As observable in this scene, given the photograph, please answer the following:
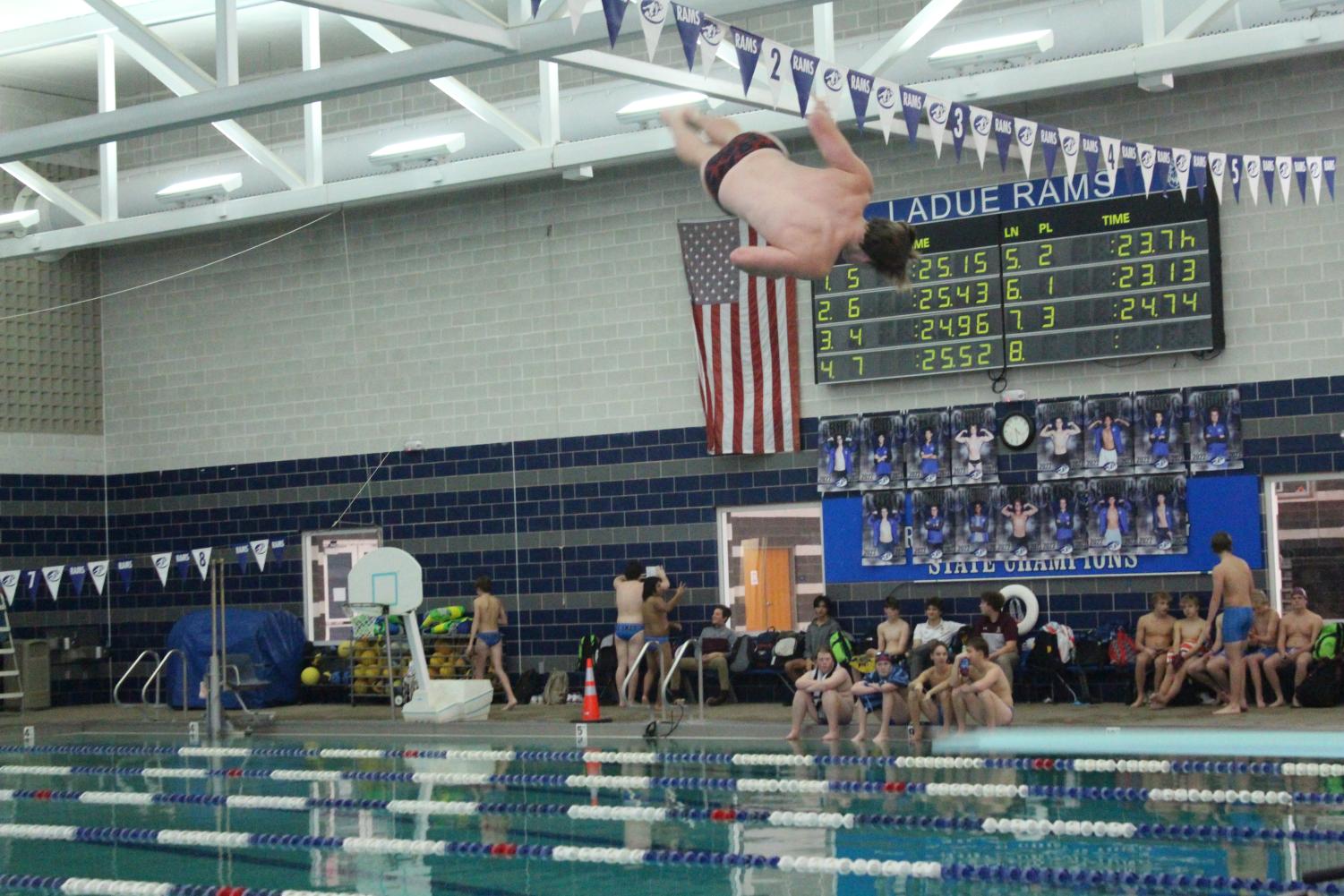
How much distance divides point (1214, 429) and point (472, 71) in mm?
7479

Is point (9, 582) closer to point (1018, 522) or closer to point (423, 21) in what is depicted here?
point (1018, 522)

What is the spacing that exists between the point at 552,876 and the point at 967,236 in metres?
8.83

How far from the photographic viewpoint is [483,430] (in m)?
19.4

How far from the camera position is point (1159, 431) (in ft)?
51.3

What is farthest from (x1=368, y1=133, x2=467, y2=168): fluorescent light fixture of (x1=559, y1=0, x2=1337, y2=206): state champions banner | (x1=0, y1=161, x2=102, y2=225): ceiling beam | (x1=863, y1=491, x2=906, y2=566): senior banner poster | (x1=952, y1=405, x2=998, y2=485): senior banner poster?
(x1=952, y1=405, x2=998, y2=485): senior banner poster

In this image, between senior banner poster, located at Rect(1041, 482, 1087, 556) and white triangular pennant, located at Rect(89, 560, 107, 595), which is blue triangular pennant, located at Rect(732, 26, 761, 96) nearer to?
senior banner poster, located at Rect(1041, 482, 1087, 556)

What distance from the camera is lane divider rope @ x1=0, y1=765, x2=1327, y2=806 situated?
10883 mm

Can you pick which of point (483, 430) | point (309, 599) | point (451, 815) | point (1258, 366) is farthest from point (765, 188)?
point (309, 599)

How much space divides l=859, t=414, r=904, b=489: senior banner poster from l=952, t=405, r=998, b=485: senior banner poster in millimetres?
566

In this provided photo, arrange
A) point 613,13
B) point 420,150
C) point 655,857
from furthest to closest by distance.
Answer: point 420,150 < point 655,857 < point 613,13

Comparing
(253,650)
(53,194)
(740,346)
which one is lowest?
(253,650)

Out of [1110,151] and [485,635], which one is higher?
[1110,151]

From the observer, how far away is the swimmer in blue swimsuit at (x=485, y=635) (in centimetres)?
1831

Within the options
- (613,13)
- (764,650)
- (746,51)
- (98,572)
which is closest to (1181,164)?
(746,51)
